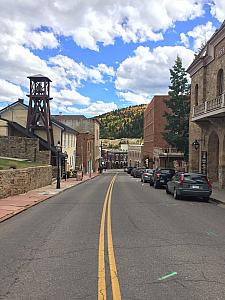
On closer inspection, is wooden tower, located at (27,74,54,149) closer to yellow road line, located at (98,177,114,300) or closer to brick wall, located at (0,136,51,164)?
brick wall, located at (0,136,51,164)

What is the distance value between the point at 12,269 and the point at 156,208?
10.8m

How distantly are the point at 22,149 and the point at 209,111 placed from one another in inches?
882

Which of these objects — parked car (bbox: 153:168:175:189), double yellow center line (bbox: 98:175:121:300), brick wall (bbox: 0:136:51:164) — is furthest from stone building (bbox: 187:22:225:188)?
double yellow center line (bbox: 98:175:121:300)

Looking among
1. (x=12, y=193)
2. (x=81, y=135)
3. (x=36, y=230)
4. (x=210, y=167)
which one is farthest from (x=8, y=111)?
(x=36, y=230)

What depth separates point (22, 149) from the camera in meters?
43.8

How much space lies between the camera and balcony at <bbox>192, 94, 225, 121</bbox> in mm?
25062

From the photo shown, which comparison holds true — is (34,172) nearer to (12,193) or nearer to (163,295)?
(12,193)

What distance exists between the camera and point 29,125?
51.8 metres

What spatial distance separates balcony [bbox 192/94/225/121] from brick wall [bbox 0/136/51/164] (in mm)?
17937

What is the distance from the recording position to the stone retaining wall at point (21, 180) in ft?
70.0

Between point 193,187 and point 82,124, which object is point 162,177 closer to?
point 193,187

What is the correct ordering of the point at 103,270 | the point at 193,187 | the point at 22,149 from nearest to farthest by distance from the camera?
the point at 103,270
the point at 193,187
the point at 22,149

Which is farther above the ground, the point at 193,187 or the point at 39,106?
the point at 39,106

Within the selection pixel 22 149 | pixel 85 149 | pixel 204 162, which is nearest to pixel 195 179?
pixel 204 162
